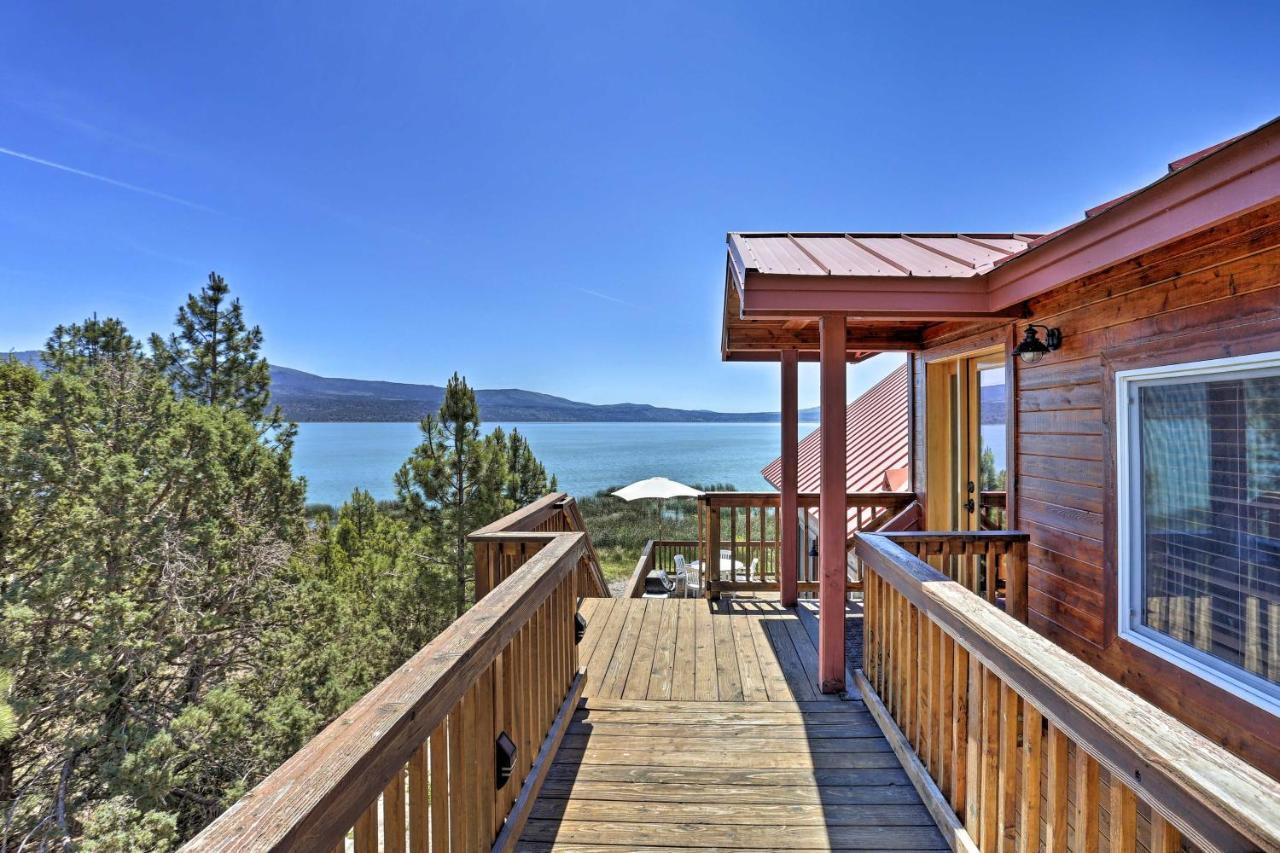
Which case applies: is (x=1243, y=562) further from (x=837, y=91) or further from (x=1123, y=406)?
(x=837, y=91)

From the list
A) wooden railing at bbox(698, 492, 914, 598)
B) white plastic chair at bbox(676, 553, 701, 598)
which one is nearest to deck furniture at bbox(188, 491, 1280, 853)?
wooden railing at bbox(698, 492, 914, 598)

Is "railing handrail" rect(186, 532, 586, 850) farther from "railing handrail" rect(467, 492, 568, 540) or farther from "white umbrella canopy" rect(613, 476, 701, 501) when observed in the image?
"white umbrella canopy" rect(613, 476, 701, 501)

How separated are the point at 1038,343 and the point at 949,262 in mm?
710

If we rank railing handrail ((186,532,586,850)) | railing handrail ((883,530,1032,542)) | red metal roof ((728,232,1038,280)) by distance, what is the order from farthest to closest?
railing handrail ((883,530,1032,542)) < red metal roof ((728,232,1038,280)) < railing handrail ((186,532,586,850))

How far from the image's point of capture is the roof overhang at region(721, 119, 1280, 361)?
5.49 ft

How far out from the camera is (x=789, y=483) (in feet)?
15.7

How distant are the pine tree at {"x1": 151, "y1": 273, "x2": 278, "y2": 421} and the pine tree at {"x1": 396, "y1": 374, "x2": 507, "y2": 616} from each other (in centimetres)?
641

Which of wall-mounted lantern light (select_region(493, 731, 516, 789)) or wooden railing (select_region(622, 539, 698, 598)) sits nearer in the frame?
wall-mounted lantern light (select_region(493, 731, 516, 789))

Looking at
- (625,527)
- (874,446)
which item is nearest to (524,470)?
(874,446)

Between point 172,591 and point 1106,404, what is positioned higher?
point 1106,404

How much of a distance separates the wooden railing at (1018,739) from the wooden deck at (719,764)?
0.21 m

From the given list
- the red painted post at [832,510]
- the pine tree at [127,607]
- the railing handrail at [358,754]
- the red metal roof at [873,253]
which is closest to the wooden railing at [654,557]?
the red painted post at [832,510]

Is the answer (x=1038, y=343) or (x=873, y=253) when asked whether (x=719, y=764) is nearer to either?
(x=1038, y=343)

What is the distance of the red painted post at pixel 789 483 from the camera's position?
467 cm
